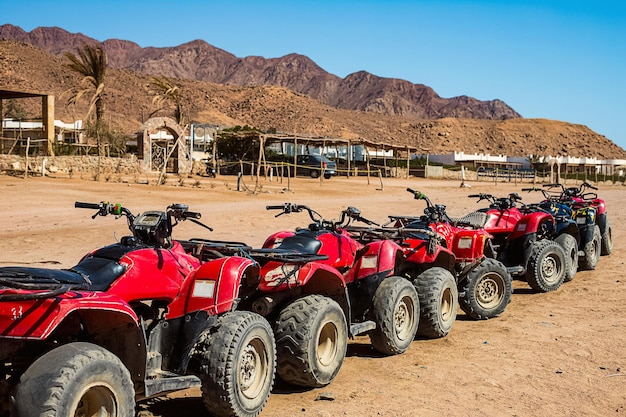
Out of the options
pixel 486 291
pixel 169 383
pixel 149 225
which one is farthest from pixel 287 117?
pixel 169 383

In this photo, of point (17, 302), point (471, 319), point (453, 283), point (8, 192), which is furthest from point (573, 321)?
point (8, 192)

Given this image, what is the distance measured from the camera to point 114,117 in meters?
84.1

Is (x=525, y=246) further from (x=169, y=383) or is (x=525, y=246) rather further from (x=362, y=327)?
(x=169, y=383)

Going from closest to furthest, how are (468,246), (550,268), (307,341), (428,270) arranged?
(307,341) < (428,270) < (468,246) < (550,268)

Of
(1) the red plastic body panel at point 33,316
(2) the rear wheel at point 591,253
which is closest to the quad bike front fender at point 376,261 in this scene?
(1) the red plastic body panel at point 33,316

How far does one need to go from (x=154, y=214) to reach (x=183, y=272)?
1.58ft

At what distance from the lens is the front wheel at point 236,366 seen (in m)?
4.88

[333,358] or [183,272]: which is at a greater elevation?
[183,272]

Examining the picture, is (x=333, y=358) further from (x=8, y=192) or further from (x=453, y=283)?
(x=8, y=192)

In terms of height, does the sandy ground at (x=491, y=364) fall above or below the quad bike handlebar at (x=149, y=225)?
below

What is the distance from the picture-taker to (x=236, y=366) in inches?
194

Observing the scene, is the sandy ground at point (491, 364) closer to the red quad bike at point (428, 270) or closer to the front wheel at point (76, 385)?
the red quad bike at point (428, 270)

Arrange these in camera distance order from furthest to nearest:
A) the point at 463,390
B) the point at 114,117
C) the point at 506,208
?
1. the point at 114,117
2. the point at 506,208
3. the point at 463,390

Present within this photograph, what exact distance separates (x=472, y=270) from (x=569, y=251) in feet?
12.0
